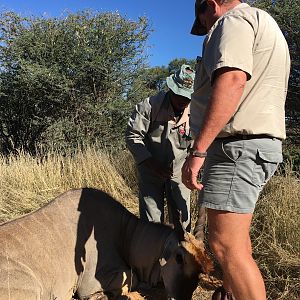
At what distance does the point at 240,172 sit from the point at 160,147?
6.62 feet

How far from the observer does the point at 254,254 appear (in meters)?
4.54

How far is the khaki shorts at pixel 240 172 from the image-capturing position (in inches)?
102

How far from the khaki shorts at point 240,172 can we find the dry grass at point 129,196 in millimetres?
1667

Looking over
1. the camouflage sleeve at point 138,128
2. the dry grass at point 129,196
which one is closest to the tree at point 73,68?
the dry grass at point 129,196

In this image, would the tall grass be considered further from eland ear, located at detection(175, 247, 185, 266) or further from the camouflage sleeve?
eland ear, located at detection(175, 247, 185, 266)

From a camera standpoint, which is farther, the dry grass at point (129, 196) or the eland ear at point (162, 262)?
the dry grass at point (129, 196)

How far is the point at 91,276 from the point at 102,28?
8428 mm

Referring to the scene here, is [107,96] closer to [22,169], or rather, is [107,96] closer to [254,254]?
[22,169]

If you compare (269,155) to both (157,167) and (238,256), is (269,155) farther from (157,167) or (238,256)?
(157,167)

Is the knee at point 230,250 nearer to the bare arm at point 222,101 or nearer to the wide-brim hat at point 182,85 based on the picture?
the bare arm at point 222,101

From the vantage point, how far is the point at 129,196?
698 centimetres

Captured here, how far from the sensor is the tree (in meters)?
11.1

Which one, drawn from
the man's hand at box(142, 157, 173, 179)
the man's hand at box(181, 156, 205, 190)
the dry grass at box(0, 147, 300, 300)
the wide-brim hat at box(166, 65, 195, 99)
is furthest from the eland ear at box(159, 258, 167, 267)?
the wide-brim hat at box(166, 65, 195, 99)

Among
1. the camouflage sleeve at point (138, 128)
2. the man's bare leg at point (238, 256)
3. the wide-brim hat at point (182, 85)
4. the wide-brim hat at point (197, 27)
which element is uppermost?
the wide-brim hat at point (197, 27)
